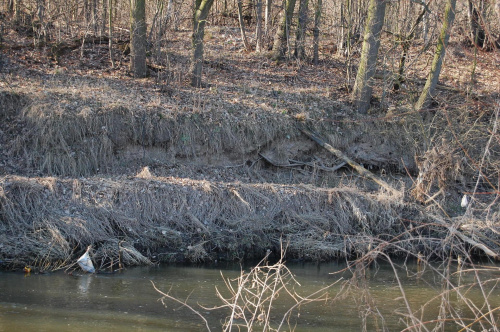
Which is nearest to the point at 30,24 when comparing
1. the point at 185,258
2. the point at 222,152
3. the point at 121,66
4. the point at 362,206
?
the point at 121,66

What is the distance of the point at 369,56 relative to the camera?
17312 mm

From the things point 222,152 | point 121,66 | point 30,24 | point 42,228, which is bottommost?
point 42,228

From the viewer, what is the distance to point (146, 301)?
9.04 meters

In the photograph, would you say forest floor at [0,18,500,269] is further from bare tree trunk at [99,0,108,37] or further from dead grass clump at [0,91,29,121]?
bare tree trunk at [99,0,108,37]

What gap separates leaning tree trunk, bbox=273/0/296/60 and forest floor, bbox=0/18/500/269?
73cm

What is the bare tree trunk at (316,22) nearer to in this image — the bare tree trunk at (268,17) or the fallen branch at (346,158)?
the bare tree trunk at (268,17)

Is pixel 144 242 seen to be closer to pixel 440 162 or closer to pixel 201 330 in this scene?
pixel 201 330

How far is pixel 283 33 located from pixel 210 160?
7232 millimetres

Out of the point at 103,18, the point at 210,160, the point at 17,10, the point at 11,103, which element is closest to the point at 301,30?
the point at 210,160

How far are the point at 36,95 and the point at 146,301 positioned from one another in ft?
28.1

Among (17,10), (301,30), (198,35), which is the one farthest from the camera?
(301,30)

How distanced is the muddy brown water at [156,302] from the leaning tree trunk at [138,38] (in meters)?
8.48

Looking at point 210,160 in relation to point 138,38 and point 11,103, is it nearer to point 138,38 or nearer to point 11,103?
point 138,38

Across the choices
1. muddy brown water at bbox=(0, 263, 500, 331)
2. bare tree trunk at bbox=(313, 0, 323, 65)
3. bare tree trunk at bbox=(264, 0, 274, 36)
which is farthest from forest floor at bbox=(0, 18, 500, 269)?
bare tree trunk at bbox=(264, 0, 274, 36)
